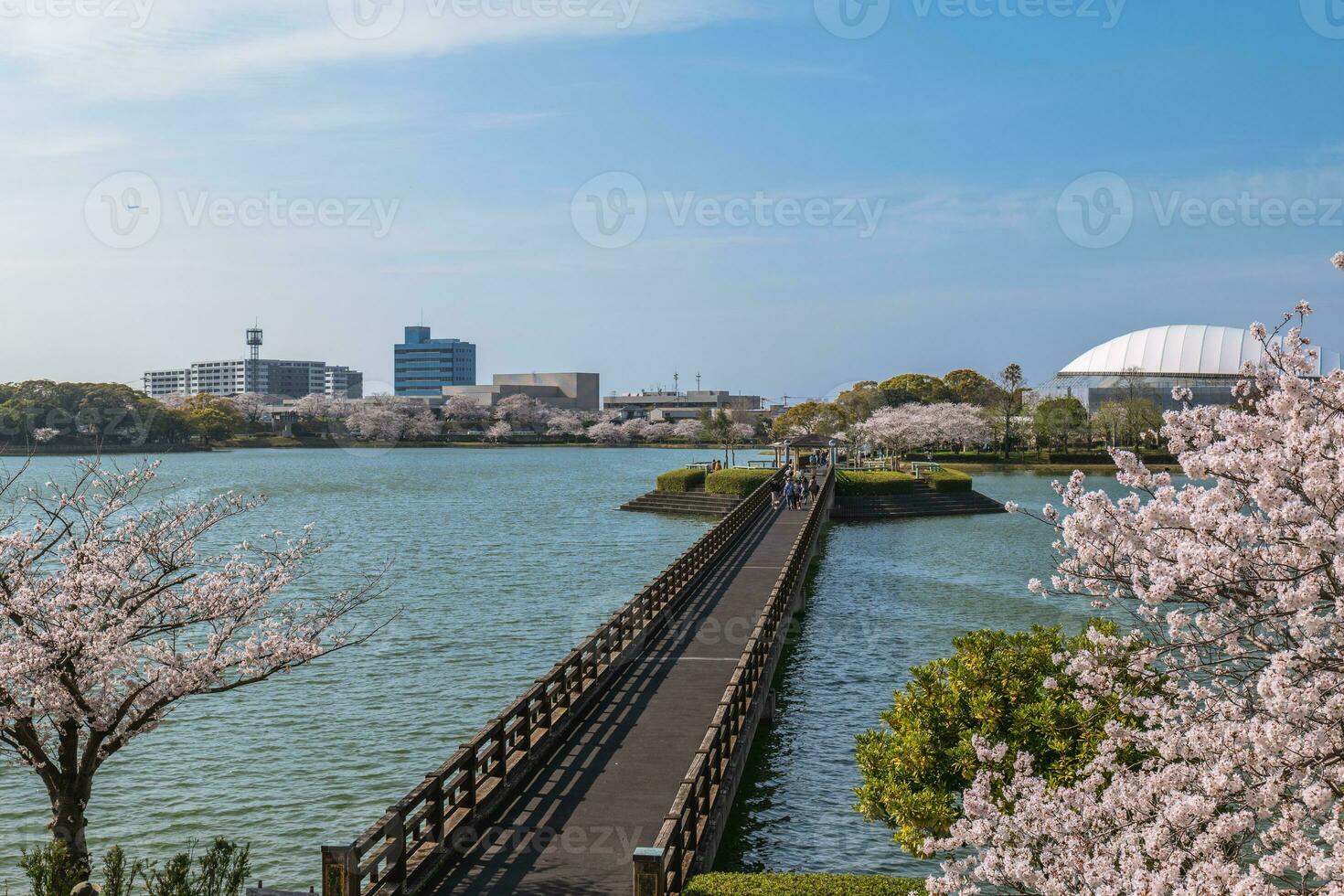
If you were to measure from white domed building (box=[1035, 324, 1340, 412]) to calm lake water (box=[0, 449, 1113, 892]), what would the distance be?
75.9m

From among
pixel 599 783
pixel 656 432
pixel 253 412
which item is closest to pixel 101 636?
pixel 599 783

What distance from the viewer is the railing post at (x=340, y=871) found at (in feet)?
32.5

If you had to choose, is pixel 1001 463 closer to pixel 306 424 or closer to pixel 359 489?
pixel 359 489

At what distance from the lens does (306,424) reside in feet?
585

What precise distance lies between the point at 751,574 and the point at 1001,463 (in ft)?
253

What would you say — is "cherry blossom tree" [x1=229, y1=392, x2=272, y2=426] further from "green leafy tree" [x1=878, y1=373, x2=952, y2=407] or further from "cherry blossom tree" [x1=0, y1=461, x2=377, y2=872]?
"cherry blossom tree" [x1=0, y1=461, x2=377, y2=872]

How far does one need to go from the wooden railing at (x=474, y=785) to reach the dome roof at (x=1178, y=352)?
134 metres

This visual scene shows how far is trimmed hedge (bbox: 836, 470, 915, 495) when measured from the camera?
65.8 metres

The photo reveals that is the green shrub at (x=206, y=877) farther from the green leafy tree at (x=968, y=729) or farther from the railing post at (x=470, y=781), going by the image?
the green leafy tree at (x=968, y=729)

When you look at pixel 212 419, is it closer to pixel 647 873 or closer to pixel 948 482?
pixel 948 482

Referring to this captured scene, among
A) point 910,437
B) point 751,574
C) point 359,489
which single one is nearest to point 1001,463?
point 910,437

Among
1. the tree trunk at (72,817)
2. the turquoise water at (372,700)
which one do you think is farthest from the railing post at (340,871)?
the turquoise water at (372,700)

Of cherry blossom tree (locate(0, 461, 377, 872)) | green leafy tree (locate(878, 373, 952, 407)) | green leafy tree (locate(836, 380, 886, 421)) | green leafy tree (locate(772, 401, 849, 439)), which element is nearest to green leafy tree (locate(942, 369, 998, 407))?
green leafy tree (locate(878, 373, 952, 407))

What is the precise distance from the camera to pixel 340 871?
9922 mm
